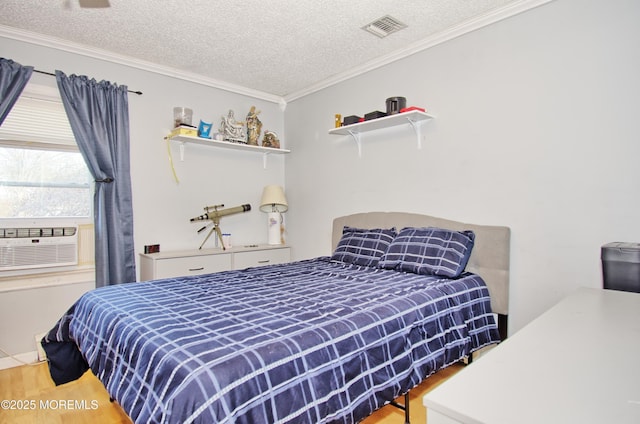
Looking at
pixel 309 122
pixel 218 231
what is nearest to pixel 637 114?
pixel 309 122

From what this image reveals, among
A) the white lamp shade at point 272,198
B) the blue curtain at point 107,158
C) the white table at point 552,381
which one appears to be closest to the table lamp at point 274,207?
the white lamp shade at point 272,198

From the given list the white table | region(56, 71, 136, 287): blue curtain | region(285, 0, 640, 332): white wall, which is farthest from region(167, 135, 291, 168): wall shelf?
the white table

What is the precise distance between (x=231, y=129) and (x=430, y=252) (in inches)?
94.8

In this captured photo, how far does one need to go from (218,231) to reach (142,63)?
1691mm

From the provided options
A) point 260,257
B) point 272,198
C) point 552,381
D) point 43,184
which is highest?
point 43,184

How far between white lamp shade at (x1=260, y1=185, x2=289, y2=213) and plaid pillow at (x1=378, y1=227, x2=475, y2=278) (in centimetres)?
164

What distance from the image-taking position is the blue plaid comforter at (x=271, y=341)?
1.13m

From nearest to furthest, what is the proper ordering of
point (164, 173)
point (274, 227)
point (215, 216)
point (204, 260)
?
point (204, 260), point (164, 173), point (215, 216), point (274, 227)

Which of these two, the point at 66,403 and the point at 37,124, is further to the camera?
the point at 37,124

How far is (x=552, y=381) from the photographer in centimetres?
78

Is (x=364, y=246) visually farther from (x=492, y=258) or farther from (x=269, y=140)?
(x=269, y=140)

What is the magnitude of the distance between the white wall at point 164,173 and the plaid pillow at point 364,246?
4.71 feet

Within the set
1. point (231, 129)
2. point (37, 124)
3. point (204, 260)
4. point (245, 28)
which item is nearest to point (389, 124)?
point (245, 28)

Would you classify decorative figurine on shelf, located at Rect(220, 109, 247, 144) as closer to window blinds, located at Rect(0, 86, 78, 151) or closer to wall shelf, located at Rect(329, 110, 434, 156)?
wall shelf, located at Rect(329, 110, 434, 156)
